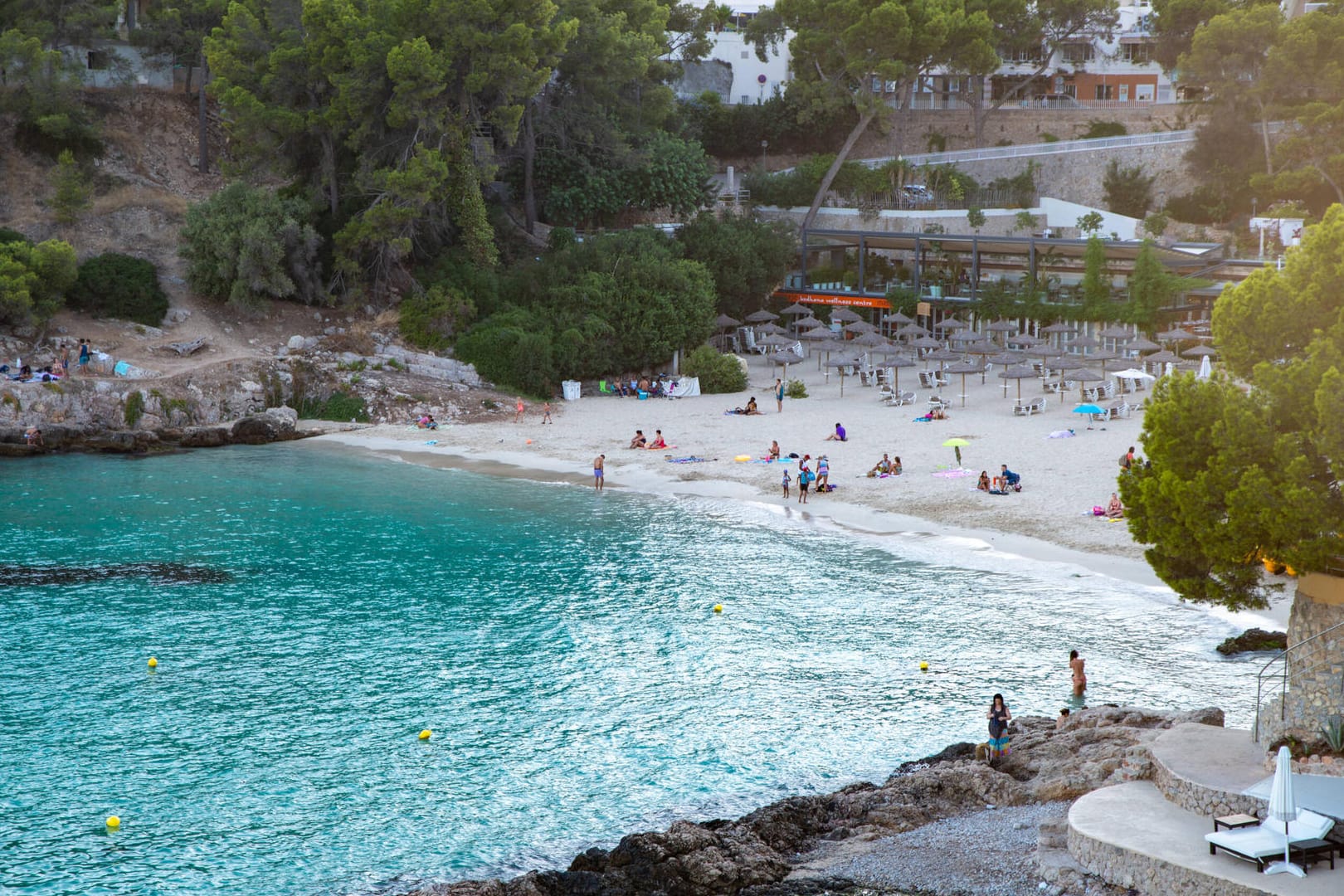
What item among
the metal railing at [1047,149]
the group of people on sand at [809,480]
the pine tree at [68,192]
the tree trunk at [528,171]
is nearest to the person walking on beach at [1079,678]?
the group of people on sand at [809,480]

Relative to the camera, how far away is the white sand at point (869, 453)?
28875 millimetres

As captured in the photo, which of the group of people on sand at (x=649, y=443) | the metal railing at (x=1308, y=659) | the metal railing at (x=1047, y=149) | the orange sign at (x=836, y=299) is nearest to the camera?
the metal railing at (x=1308, y=659)

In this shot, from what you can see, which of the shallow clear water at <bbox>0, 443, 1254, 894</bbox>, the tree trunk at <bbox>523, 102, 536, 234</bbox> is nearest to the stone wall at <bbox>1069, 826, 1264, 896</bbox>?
the shallow clear water at <bbox>0, 443, 1254, 894</bbox>

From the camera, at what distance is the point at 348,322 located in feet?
157

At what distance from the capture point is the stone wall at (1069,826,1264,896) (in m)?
11.3

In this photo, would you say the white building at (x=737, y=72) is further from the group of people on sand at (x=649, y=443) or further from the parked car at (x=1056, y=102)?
the group of people on sand at (x=649, y=443)

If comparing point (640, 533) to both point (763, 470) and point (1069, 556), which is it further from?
point (1069, 556)

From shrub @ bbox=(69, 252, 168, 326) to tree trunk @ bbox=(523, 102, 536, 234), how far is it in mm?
15902

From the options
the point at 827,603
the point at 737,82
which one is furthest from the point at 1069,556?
the point at 737,82

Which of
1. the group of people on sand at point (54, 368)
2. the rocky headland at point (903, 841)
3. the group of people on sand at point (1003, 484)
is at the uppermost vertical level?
the group of people on sand at point (54, 368)

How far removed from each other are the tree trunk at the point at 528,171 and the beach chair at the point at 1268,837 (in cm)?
4337

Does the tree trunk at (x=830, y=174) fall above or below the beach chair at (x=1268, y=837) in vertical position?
above

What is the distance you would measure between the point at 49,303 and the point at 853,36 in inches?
1357

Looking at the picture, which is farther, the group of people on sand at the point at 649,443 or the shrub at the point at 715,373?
the shrub at the point at 715,373
